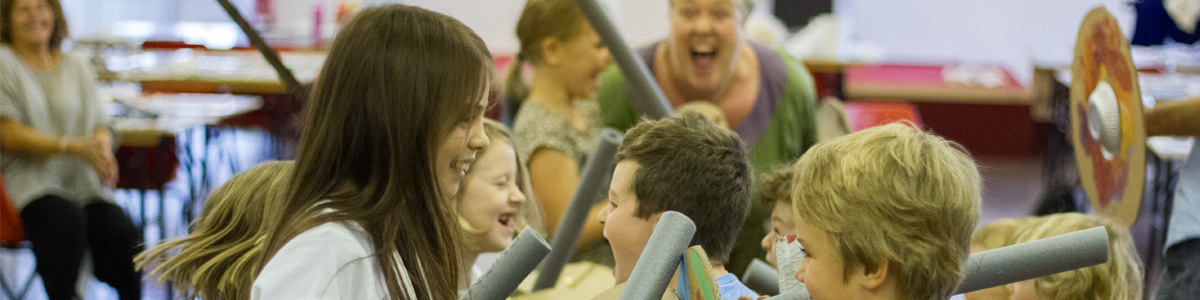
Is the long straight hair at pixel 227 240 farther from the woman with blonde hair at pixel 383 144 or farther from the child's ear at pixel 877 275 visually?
the child's ear at pixel 877 275

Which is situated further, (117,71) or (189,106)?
(117,71)

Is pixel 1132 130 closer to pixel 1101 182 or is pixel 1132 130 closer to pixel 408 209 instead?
pixel 1101 182

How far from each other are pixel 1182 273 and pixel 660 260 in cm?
126

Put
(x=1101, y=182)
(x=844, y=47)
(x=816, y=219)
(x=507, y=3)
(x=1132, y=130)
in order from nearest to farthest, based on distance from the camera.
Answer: (x=816, y=219), (x=1132, y=130), (x=1101, y=182), (x=844, y=47), (x=507, y=3)

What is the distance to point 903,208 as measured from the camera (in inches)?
34.8

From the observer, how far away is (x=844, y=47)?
6.15m

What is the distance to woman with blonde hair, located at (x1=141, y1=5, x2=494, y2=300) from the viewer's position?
1.01 metres

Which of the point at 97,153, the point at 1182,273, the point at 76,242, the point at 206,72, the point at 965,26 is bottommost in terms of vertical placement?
the point at 965,26

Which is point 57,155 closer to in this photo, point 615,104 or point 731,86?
point 615,104

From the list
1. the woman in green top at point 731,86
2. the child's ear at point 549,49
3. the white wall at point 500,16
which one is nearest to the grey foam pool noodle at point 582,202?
the woman in green top at point 731,86

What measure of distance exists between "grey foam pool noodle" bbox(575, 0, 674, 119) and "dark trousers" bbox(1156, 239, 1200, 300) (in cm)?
93

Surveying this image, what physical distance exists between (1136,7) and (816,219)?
419 centimetres

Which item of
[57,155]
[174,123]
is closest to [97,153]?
[57,155]

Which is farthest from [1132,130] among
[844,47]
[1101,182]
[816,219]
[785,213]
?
[844,47]
